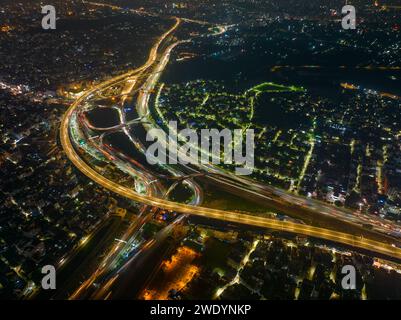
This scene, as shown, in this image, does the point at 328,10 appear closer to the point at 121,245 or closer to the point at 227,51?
the point at 227,51

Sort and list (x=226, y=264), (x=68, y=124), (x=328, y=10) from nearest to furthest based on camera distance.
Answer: (x=226, y=264), (x=68, y=124), (x=328, y=10)

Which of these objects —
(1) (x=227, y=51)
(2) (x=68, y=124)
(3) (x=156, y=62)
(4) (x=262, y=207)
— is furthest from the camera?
(1) (x=227, y=51)

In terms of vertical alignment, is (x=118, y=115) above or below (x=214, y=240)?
above

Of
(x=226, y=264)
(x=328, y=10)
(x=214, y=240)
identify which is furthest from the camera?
(x=328, y=10)

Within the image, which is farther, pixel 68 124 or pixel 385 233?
pixel 68 124

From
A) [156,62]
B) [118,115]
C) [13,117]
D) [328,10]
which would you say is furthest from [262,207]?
[328,10]

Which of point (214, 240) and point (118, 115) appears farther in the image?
point (118, 115)

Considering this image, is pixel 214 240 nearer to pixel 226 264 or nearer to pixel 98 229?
pixel 226 264
